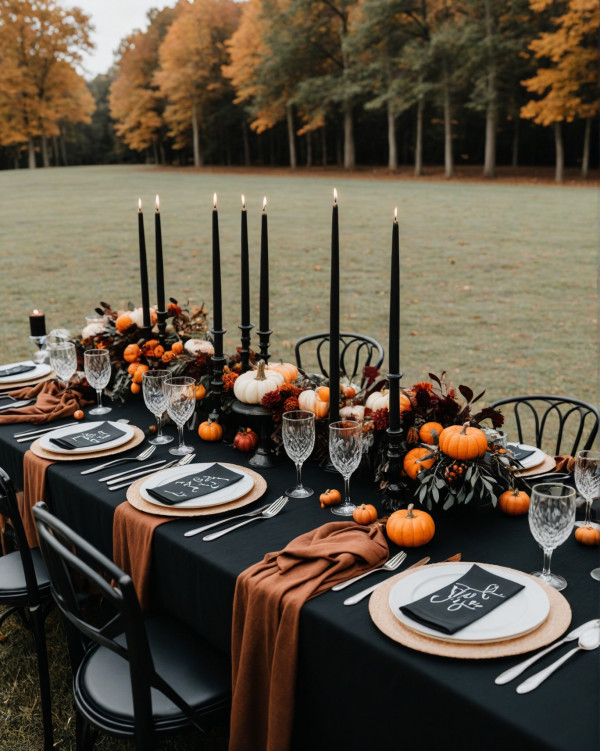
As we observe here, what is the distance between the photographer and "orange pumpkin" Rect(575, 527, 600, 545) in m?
2.35

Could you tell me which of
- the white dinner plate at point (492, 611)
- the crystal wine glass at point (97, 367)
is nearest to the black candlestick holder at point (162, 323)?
the crystal wine glass at point (97, 367)

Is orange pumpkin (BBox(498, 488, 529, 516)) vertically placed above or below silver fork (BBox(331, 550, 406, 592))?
above

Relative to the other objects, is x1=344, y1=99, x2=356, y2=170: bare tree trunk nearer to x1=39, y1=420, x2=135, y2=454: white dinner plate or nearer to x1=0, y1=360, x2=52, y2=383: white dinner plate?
x1=0, y1=360, x2=52, y2=383: white dinner plate

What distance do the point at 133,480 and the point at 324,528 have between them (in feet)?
3.19

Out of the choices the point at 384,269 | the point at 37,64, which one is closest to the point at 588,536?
the point at 384,269

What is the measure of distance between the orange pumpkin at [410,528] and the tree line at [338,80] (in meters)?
27.9

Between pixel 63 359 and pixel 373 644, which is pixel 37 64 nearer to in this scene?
pixel 63 359

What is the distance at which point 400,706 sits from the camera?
1.81 m

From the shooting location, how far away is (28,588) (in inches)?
118

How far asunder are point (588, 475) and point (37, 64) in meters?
50.9

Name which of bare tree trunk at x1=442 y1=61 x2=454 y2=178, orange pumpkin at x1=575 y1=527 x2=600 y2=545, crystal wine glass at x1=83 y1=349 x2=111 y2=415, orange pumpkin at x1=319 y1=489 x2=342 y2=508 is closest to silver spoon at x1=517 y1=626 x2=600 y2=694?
orange pumpkin at x1=575 y1=527 x2=600 y2=545

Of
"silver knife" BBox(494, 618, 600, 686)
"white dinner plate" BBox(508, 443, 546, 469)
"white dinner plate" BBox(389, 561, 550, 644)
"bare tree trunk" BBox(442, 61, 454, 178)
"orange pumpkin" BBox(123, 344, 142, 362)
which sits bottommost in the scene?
"silver knife" BBox(494, 618, 600, 686)

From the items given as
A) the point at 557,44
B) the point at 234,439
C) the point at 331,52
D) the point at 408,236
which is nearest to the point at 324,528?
the point at 234,439

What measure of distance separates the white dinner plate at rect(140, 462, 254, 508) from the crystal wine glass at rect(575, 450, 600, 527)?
3.86 ft
